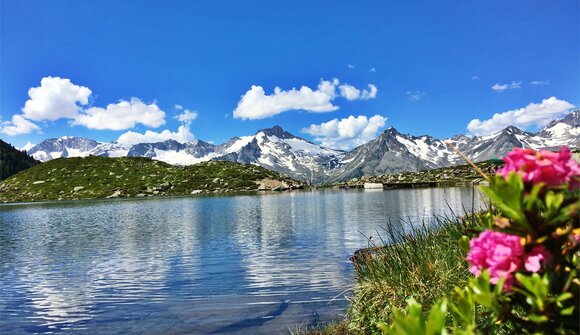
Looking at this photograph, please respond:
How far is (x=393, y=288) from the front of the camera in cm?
976

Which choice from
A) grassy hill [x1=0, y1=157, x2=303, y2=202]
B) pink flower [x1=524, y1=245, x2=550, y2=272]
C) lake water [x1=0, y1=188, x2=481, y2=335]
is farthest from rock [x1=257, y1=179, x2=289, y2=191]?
pink flower [x1=524, y1=245, x2=550, y2=272]

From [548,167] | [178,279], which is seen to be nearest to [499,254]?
[548,167]

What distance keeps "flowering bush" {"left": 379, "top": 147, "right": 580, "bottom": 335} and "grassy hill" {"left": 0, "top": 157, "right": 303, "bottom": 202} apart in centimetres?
13398

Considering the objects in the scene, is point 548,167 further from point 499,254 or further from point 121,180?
point 121,180

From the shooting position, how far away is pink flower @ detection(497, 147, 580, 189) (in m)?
2.59

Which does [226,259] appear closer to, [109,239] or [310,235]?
[310,235]

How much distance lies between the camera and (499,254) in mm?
2732

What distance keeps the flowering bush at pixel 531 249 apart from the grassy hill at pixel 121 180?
134m

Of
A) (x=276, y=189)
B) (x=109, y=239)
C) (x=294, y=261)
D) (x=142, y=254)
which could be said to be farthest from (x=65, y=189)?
(x=294, y=261)

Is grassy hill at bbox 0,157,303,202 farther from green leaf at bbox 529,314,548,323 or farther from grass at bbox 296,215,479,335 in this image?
green leaf at bbox 529,314,548,323

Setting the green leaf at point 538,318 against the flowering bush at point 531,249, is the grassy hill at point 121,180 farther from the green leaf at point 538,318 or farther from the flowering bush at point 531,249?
the green leaf at point 538,318

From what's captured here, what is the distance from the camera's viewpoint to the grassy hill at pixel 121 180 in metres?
130

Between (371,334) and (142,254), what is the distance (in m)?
21.9

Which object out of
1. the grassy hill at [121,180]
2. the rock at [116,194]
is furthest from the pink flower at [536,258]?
the rock at [116,194]
